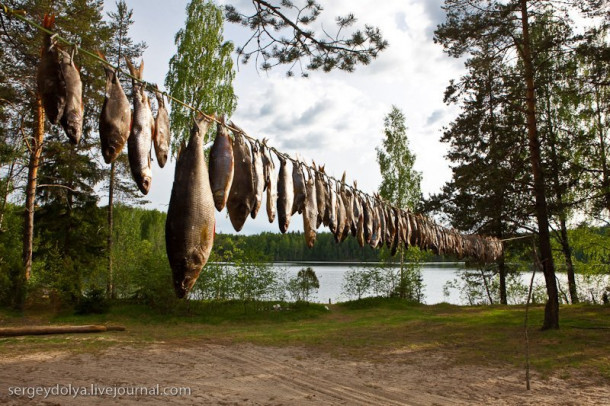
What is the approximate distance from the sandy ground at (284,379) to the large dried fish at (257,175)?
754 centimetres

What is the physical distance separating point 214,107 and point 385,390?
16563 millimetres

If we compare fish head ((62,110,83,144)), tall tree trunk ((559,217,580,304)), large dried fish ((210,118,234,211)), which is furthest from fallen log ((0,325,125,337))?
tall tree trunk ((559,217,580,304))

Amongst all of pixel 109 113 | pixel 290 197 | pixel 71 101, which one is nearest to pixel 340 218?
pixel 290 197

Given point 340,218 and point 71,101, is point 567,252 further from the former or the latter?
point 71,101

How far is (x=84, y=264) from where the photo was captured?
990 inches

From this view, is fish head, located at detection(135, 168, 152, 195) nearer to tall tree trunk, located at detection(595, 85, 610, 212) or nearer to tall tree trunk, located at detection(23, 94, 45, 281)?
tall tree trunk, located at detection(23, 94, 45, 281)

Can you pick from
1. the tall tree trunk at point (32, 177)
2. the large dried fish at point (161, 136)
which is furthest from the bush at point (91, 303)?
the large dried fish at point (161, 136)

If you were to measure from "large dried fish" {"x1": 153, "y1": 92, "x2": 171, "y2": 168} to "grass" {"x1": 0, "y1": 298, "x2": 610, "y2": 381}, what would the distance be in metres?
11.9

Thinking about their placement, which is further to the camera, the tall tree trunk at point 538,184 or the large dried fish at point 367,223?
the tall tree trunk at point 538,184

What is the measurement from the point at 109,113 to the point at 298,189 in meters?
1.21

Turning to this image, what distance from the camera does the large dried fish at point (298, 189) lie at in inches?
94.0

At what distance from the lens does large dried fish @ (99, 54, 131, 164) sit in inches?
53.8

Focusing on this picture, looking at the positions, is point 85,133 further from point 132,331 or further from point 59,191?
point 132,331

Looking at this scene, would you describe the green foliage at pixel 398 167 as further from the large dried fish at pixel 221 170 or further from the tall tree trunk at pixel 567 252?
the large dried fish at pixel 221 170
